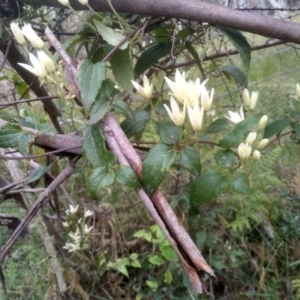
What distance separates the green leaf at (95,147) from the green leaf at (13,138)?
10 centimetres

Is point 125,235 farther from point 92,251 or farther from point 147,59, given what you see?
point 147,59

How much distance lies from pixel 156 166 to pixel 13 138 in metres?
0.21

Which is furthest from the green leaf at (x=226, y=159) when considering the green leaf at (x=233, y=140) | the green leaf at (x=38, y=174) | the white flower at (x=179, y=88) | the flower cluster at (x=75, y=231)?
the flower cluster at (x=75, y=231)

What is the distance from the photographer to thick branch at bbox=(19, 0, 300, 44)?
1.81 ft

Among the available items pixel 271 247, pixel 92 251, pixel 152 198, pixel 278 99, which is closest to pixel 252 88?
pixel 278 99

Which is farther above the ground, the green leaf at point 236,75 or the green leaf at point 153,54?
the green leaf at point 153,54

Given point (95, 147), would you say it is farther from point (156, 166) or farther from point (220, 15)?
point (220, 15)

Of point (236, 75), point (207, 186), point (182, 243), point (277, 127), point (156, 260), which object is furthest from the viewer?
point (156, 260)

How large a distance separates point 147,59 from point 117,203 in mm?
868

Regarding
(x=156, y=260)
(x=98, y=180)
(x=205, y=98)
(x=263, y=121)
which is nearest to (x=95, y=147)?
(x=98, y=180)

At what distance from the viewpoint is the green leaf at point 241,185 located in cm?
53

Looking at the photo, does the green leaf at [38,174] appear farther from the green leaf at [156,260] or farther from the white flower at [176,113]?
the green leaf at [156,260]

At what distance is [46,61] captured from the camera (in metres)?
0.50

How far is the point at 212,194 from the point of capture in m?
0.55
